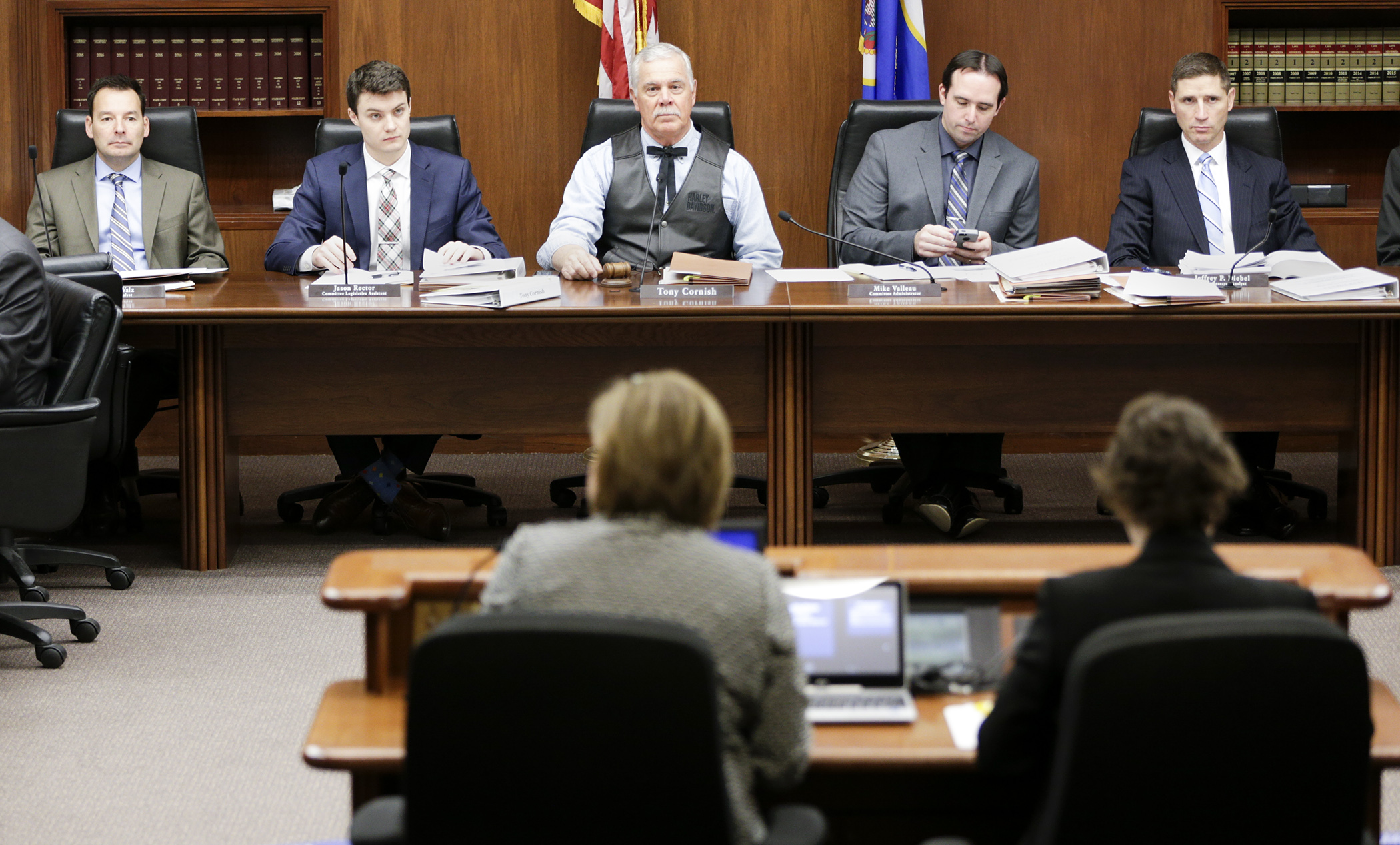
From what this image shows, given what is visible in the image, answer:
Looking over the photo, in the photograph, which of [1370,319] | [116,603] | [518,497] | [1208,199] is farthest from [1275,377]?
[116,603]

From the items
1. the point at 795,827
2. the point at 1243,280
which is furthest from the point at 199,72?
the point at 795,827

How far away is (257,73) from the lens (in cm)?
541

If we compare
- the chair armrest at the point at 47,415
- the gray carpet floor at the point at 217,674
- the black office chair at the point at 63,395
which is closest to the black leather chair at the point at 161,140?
the gray carpet floor at the point at 217,674

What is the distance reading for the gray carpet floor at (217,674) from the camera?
239 centimetres

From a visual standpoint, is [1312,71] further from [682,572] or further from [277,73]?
[682,572]

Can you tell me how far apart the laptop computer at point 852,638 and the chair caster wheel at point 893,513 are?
242cm

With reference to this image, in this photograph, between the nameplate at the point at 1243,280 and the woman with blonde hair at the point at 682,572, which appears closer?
the woman with blonde hair at the point at 682,572

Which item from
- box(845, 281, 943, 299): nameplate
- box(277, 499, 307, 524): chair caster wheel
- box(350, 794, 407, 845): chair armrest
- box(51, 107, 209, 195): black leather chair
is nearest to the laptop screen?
box(350, 794, 407, 845): chair armrest

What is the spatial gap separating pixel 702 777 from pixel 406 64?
14.5 ft

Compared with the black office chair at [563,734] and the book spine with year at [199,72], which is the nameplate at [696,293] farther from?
the book spine with year at [199,72]

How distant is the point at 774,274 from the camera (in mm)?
4008

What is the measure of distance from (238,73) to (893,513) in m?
2.97

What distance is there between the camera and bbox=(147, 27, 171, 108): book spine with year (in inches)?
212

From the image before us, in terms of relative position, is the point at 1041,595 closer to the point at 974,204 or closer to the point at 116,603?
the point at 116,603
